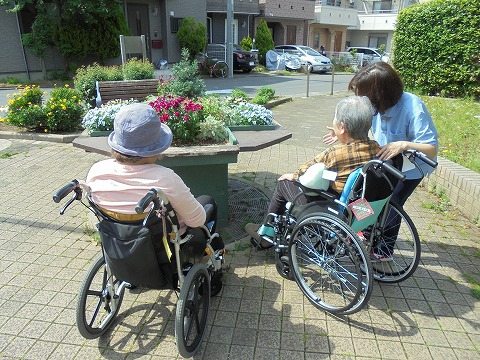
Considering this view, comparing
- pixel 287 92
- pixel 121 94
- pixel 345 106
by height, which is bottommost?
pixel 287 92

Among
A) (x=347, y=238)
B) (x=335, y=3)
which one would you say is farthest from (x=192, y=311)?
(x=335, y=3)

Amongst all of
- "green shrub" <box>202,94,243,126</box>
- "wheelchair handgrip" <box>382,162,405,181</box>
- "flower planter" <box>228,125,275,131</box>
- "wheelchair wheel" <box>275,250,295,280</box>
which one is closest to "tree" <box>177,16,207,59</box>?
"green shrub" <box>202,94,243,126</box>

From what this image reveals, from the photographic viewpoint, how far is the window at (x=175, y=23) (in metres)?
19.2

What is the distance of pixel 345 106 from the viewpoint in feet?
7.90

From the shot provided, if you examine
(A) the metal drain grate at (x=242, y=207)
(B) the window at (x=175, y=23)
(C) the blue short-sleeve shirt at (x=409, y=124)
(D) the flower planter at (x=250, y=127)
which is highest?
(B) the window at (x=175, y=23)

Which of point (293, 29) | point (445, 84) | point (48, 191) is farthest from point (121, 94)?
point (293, 29)

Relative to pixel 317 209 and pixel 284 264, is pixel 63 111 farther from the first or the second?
pixel 317 209

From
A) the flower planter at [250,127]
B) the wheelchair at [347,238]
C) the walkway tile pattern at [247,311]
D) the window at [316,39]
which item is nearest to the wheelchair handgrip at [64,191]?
the walkway tile pattern at [247,311]

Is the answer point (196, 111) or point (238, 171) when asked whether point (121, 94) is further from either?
A: point (196, 111)

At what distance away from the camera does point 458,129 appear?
6422 mm

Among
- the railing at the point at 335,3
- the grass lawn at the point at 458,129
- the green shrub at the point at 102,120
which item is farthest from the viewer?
the railing at the point at 335,3

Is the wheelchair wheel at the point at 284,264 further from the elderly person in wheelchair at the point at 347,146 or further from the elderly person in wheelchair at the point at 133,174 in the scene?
the elderly person in wheelchair at the point at 133,174

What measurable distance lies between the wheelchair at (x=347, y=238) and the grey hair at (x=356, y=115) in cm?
26

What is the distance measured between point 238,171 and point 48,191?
2.42m
